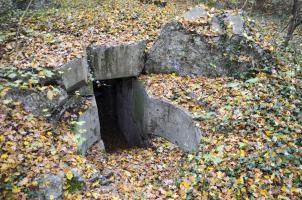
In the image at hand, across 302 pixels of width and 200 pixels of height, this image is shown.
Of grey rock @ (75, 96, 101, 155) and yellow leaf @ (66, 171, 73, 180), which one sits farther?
grey rock @ (75, 96, 101, 155)

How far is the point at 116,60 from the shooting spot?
9.81 m

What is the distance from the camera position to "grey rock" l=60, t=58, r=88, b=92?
7467mm

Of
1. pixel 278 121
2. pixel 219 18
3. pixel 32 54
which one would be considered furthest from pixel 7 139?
pixel 219 18

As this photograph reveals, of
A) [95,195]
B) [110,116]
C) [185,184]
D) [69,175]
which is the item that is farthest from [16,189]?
[110,116]

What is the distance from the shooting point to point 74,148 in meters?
6.45

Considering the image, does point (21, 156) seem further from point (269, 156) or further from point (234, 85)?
point (234, 85)

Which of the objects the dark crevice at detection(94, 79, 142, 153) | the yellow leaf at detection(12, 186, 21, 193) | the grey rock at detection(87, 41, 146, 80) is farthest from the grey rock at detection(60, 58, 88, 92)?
the dark crevice at detection(94, 79, 142, 153)

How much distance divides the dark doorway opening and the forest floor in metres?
2.85

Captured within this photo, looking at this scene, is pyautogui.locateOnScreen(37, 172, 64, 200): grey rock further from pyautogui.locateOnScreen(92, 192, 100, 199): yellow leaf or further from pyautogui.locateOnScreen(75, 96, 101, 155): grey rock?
pyautogui.locateOnScreen(75, 96, 101, 155): grey rock

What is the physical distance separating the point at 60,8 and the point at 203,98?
280 inches

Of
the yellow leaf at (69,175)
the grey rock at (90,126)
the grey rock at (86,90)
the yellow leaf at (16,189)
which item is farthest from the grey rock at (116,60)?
the yellow leaf at (16,189)

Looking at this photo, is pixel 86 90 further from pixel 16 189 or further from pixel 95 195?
pixel 16 189

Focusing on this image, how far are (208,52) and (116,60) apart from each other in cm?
305

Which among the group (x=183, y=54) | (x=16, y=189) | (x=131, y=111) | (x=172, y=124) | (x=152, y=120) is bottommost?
(x=131, y=111)
